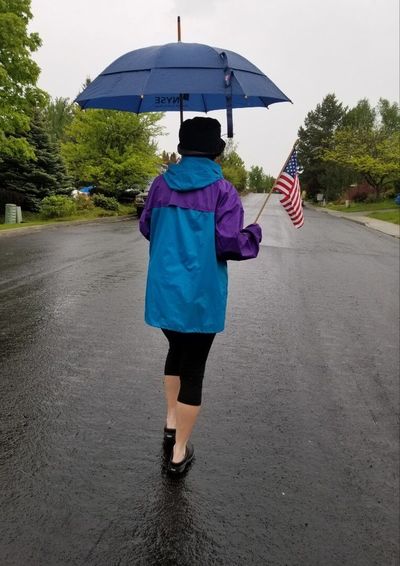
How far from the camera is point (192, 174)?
240 centimetres

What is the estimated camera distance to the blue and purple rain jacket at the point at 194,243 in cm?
238

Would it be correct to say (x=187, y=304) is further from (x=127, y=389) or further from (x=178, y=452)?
(x=127, y=389)

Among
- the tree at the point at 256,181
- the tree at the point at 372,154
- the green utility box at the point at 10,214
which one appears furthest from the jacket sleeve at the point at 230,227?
the tree at the point at 256,181

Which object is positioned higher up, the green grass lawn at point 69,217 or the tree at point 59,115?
the tree at point 59,115

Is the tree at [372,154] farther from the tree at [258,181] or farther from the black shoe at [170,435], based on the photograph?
the tree at [258,181]

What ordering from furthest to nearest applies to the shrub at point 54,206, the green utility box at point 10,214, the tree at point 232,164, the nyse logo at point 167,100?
the tree at point 232,164
the shrub at point 54,206
the green utility box at point 10,214
the nyse logo at point 167,100

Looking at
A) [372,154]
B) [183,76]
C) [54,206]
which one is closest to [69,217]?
[54,206]

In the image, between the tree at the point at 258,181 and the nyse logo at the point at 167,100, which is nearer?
the nyse logo at the point at 167,100

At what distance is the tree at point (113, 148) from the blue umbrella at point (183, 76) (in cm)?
2585

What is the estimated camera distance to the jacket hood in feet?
7.80

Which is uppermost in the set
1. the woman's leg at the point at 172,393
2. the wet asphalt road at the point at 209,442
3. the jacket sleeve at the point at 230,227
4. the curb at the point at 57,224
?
the jacket sleeve at the point at 230,227

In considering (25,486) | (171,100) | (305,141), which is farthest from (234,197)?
(305,141)

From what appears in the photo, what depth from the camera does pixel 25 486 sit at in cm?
259

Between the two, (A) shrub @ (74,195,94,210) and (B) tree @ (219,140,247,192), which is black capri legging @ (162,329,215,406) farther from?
(B) tree @ (219,140,247,192)
